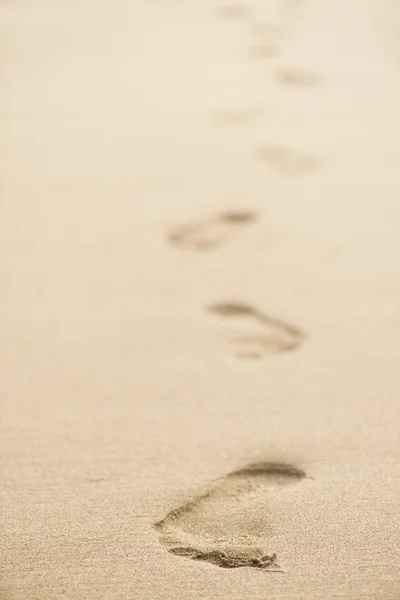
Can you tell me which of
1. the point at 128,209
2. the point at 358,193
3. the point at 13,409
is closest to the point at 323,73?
the point at 358,193

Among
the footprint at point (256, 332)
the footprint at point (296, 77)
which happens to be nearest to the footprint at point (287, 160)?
the footprint at point (296, 77)

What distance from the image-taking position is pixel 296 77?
7.49 feet

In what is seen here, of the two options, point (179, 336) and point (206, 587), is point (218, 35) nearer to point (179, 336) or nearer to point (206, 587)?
point (179, 336)

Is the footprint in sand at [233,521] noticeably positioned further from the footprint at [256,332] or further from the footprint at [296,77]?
the footprint at [296,77]

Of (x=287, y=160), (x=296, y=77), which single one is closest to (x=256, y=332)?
(x=287, y=160)

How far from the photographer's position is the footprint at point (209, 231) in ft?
5.08

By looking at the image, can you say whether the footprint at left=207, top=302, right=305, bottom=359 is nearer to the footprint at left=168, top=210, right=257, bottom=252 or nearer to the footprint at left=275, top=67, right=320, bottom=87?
the footprint at left=168, top=210, right=257, bottom=252

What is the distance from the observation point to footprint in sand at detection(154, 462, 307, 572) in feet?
2.96

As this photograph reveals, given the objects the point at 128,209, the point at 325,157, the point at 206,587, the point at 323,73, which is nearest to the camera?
the point at 206,587

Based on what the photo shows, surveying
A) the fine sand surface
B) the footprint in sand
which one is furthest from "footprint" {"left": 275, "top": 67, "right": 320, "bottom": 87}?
the footprint in sand

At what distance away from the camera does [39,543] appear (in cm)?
91

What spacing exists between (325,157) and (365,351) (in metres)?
0.70

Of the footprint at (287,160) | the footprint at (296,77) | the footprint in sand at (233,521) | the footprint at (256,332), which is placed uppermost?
the footprint at (296,77)

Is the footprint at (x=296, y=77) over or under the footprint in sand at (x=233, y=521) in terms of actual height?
over
